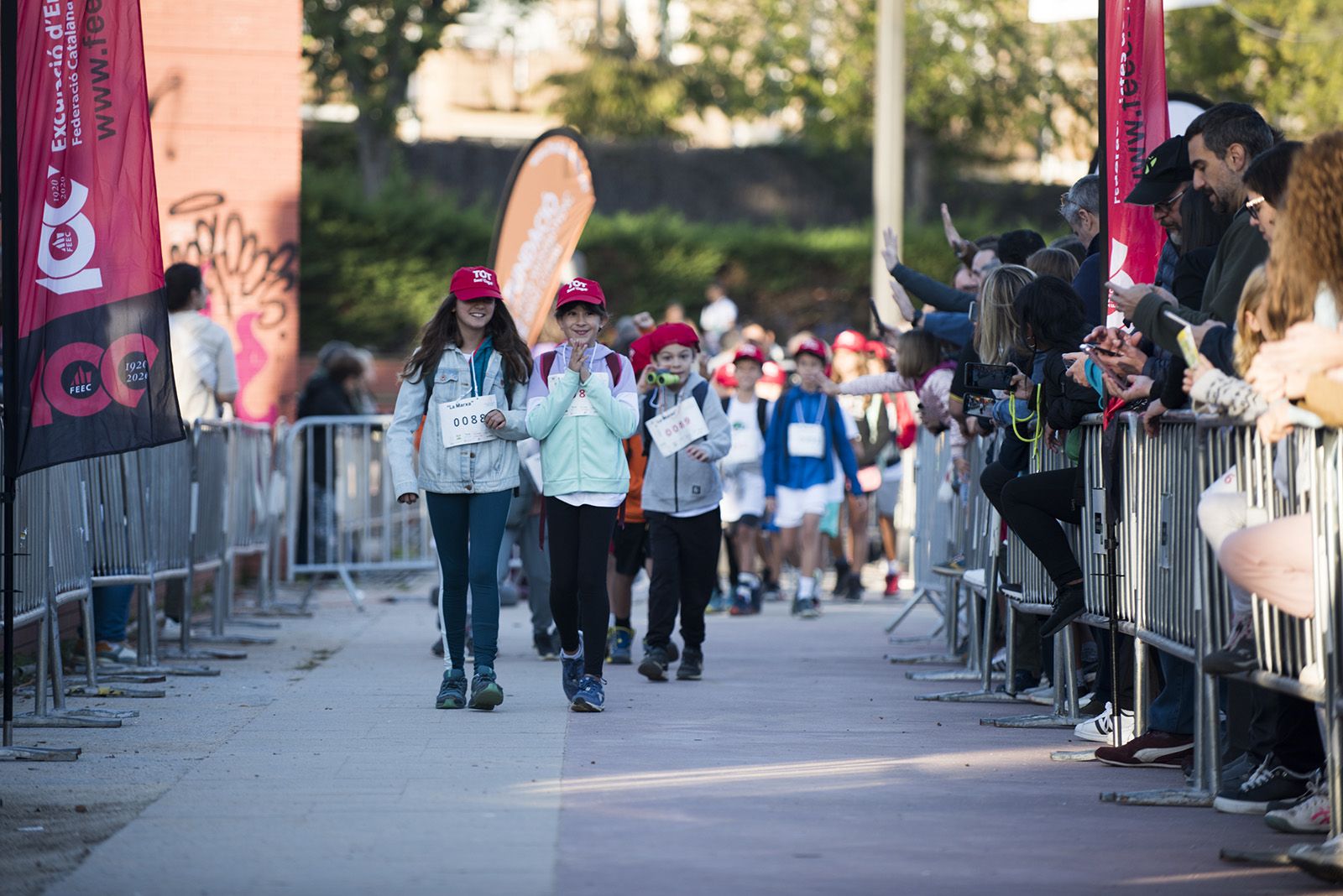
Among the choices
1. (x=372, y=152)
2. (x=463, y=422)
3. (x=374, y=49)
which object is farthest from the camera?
(x=372, y=152)

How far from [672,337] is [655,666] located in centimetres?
187

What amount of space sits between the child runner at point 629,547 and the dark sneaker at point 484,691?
7.70 ft

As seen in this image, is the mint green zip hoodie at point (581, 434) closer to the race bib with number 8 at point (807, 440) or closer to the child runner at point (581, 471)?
the child runner at point (581, 471)

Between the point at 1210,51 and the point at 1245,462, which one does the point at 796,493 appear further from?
the point at 1210,51

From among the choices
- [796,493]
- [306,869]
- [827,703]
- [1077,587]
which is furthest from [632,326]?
[306,869]

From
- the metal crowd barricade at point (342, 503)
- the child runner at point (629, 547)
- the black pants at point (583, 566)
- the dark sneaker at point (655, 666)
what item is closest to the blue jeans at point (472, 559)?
the black pants at point (583, 566)

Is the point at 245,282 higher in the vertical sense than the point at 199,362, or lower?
higher

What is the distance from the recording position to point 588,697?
877cm

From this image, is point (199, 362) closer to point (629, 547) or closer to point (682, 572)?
point (629, 547)

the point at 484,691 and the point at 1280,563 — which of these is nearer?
the point at 1280,563

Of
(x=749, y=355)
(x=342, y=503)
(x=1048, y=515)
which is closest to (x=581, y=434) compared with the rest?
(x=1048, y=515)

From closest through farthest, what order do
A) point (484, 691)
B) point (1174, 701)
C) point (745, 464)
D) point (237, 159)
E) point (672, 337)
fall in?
point (1174, 701)
point (484, 691)
point (672, 337)
point (745, 464)
point (237, 159)

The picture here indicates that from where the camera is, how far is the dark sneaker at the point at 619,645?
1144cm

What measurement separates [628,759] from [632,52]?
43.3m
